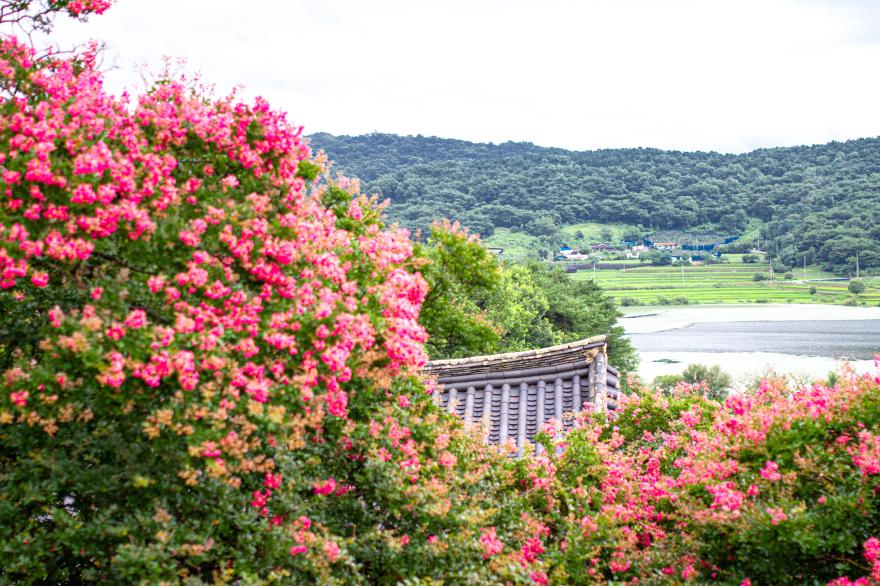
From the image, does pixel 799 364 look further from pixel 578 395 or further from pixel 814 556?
pixel 814 556

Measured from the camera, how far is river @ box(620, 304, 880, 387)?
6262 cm

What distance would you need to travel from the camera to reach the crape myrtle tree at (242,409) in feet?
11.8

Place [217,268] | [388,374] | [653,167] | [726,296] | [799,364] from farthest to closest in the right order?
[653,167], [726,296], [799,364], [388,374], [217,268]

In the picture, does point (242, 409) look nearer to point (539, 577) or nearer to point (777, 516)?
point (539, 577)

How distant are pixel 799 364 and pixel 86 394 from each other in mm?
65592

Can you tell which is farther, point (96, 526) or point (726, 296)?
point (726, 296)

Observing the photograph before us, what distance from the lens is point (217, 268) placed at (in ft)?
12.5

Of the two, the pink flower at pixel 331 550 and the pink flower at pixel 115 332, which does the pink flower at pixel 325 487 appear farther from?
the pink flower at pixel 115 332

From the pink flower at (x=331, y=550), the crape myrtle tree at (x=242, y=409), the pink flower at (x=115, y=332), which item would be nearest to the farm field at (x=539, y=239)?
the crape myrtle tree at (x=242, y=409)

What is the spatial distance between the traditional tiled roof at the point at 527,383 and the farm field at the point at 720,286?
77847 millimetres

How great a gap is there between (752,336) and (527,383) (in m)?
77.3

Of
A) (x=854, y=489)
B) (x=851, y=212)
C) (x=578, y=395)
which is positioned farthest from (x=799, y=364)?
(x=854, y=489)

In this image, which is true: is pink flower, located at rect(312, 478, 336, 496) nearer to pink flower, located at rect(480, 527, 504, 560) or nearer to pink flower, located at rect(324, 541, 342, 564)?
pink flower, located at rect(324, 541, 342, 564)

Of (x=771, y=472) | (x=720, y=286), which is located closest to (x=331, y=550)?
(x=771, y=472)
